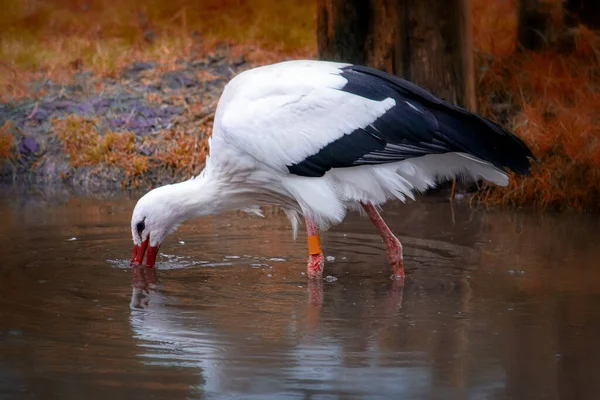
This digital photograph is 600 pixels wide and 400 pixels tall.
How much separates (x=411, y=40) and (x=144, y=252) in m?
3.33

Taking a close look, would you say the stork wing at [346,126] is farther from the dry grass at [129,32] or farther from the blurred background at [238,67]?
the dry grass at [129,32]

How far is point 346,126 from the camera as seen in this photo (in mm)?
6277

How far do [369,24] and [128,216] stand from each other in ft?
8.20

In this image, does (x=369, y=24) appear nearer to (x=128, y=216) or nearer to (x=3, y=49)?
(x=128, y=216)

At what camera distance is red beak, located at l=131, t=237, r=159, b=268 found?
661 centimetres

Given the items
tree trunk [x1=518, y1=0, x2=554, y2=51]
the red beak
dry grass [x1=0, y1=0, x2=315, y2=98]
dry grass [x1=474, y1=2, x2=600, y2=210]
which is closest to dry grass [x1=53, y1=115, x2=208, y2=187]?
dry grass [x1=0, y1=0, x2=315, y2=98]

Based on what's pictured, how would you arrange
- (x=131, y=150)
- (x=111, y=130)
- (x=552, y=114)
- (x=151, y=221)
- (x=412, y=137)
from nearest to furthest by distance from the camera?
(x=412, y=137) → (x=151, y=221) → (x=552, y=114) → (x=131, y=150) → (x=111, y=130)

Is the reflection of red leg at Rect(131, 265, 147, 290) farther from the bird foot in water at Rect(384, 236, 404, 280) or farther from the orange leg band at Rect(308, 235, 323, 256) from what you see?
the bird foot in water at Rect(384, 236, 404, 280)

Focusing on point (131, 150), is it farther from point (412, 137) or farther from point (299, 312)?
point (299, 312)

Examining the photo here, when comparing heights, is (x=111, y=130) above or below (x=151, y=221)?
above

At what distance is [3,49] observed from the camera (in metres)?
12.4

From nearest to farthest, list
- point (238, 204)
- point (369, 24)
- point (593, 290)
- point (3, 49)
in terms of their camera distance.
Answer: point (593, 290) < point (238, 204) < point (369, 24) < point (3, 49)

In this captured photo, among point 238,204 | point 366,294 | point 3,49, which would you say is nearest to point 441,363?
point 366,294

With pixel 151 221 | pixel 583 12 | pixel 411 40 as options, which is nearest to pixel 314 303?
pixel 151 221
